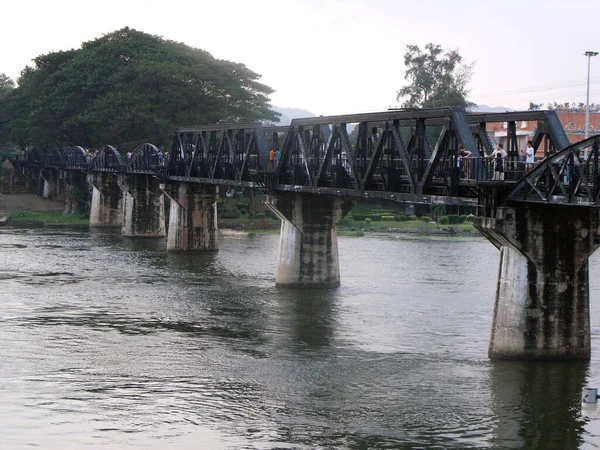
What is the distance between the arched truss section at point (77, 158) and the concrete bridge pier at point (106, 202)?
3401mm

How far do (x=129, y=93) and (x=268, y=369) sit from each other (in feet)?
264

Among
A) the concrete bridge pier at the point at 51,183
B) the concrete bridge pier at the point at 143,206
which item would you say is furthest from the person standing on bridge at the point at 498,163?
the concrete bridge pier at the point at 51,183

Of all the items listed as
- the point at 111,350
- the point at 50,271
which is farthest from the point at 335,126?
the point at 50,271

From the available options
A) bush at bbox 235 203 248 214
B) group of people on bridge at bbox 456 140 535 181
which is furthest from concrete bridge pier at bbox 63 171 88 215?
group of people on bridge at bbox 456 140 535 181

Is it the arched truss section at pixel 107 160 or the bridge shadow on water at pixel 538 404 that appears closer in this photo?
the bridge shadow on water at pixel 538 404

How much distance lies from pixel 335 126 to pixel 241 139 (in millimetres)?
17901

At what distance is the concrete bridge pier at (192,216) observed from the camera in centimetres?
8238

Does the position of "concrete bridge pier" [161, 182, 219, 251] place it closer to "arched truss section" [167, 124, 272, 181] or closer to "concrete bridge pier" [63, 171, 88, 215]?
"arched truss section" [167, 124, 272, 181]

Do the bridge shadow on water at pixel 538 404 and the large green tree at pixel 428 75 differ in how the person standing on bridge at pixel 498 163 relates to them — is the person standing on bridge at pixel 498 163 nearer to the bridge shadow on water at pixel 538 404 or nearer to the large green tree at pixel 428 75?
the bridge shadow on water at pixel 538 404

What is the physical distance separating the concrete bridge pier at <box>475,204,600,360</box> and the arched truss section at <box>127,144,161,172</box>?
194 ft

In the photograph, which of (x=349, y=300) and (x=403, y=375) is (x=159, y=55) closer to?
(x=349, y=300)

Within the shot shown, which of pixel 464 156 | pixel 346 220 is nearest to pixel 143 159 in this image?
pixel 346 220

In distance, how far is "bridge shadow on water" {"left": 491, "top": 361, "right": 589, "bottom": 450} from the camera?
28.8 m

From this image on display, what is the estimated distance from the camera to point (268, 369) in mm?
37094
